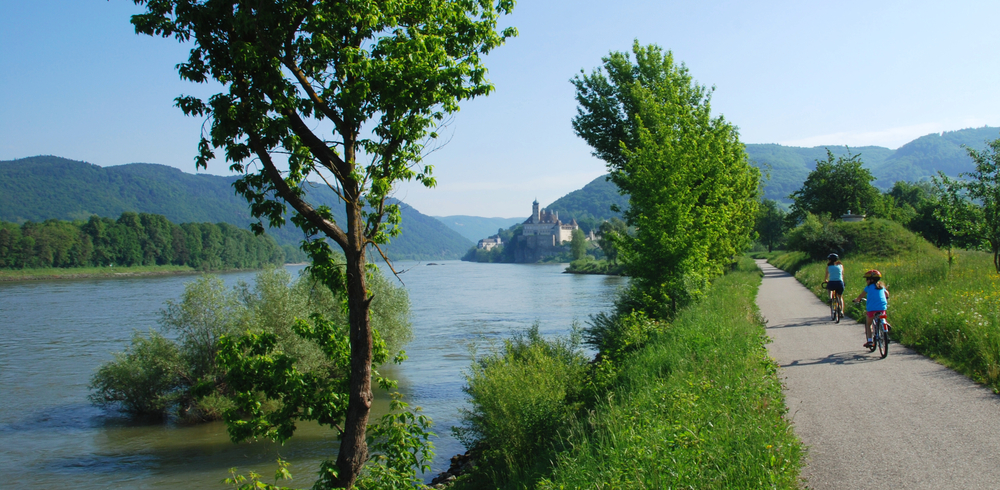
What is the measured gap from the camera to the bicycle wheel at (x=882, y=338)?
10047 mm

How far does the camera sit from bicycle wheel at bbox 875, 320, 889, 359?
10.0m

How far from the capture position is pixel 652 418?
19.3 feet

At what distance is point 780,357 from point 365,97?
27.3 feet

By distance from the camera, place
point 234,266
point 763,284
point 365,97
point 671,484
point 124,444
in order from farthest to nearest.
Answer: point 234,266
point 763,284
point 124,444
point 365,97
point 671,484

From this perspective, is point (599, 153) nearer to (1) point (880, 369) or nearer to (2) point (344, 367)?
(1) point (880, 369)

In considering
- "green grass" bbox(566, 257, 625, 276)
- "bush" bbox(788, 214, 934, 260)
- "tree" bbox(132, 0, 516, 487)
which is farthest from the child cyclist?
"green grass" bbox(566, 257, 625, 276)

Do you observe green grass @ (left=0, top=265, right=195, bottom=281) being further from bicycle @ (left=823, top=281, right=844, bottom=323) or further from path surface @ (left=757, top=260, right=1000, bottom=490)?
path surface @ (left=757, top=260, right=1000, bottom=490)

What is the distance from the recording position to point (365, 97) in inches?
242

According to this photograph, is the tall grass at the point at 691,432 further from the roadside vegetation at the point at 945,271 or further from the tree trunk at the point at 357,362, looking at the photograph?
the roadside vegetation at the point at 945,271

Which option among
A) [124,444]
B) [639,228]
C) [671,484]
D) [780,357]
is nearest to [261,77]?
[671,484]

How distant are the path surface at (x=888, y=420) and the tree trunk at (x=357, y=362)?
433cm

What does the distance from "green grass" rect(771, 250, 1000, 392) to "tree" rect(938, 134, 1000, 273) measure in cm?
103

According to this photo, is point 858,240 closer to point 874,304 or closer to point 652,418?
point 874,304

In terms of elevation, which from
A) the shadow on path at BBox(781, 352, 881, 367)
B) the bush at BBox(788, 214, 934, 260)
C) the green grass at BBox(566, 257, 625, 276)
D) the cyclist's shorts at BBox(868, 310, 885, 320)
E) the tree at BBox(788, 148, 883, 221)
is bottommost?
the green grass at BBox(566, 257, 625, 276)
